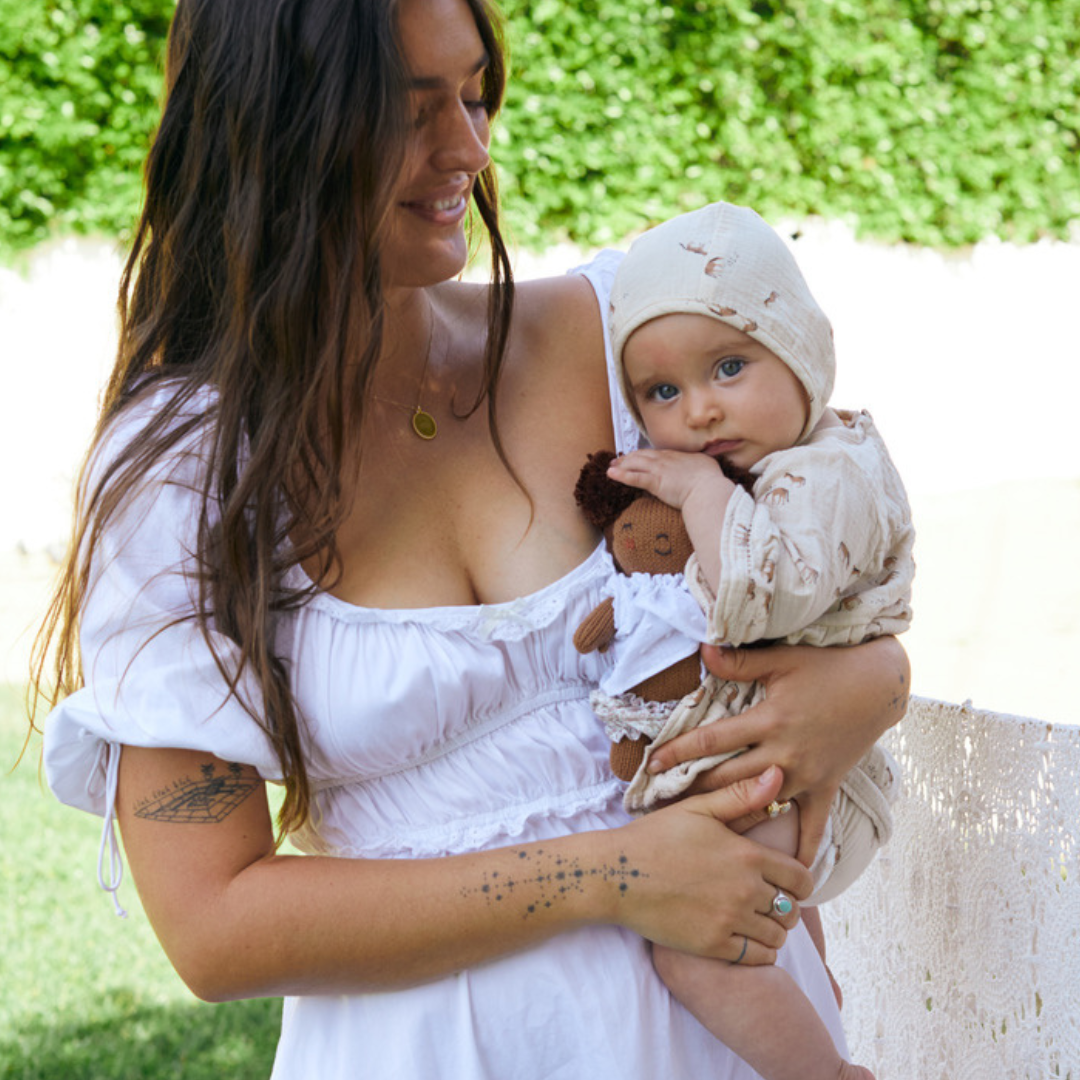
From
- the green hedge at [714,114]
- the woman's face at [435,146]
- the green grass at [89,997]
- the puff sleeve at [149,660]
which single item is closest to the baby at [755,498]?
the woman's face at [435,146]

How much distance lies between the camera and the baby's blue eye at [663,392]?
186 cm

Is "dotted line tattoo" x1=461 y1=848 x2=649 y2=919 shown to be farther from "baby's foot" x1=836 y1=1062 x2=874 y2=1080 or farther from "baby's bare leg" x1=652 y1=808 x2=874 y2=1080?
"baby's foot" x1=836 y1=1062 x2=874 y2=1080

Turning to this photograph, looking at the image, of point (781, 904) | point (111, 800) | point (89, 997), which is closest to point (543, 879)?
point (781, 904)

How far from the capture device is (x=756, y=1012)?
5.40 ft

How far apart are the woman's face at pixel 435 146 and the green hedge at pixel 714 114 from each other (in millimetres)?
5782

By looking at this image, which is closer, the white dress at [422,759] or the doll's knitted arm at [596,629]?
the white dress at [422,759]

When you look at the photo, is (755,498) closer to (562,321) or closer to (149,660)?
(562,321)

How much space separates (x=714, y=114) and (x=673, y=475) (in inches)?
268

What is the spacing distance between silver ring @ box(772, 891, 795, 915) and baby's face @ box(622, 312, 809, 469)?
2.03 feet

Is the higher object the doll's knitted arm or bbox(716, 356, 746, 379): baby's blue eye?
bbox(716, 356, 746, 379): baby's blue eye

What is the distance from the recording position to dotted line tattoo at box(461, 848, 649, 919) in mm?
1584

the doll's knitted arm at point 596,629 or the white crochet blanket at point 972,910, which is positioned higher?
the doll's knitted arm at point 596,629

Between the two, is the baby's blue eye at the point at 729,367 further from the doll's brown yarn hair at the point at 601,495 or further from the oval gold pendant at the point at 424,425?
the oval gold pendant at the point at 424,425

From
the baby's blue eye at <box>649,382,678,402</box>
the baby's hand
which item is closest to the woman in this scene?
the baby's hand
